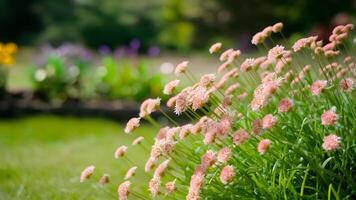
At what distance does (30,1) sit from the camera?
23406 millimetres

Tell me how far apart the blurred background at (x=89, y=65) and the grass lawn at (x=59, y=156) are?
12 mm

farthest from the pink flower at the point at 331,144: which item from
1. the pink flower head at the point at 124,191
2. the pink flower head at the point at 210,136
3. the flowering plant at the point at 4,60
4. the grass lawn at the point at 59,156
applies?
the flowering plant at the point at 4,60

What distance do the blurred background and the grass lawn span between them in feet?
0.04

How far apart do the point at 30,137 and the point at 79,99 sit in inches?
75.0

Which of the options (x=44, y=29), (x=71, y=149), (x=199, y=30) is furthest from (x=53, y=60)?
(x=44, y=29)

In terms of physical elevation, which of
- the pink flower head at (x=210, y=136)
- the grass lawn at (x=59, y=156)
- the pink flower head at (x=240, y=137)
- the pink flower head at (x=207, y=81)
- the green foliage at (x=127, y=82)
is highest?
the green foliage at (x=127, y=82)

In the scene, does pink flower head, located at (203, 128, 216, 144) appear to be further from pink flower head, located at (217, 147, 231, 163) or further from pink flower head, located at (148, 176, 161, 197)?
pink flower head, located at (148, 176, 161, 197)

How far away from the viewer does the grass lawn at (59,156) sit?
13.4 ft

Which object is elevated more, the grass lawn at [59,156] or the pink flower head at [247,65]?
the grass lawn at [59,156]

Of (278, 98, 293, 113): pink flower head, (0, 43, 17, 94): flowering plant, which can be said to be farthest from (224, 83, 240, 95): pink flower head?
(0, 43, 17, 94): flowering plant

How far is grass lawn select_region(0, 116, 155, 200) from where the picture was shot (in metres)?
4.08

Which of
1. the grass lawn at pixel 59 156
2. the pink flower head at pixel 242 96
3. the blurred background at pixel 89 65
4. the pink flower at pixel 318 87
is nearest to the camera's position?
the pink flower at pixel 318 87

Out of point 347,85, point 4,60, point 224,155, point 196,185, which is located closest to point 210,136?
point 224,155

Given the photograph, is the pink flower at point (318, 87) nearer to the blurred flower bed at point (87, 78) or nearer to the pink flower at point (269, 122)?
the pink flower at point (269, 122)
